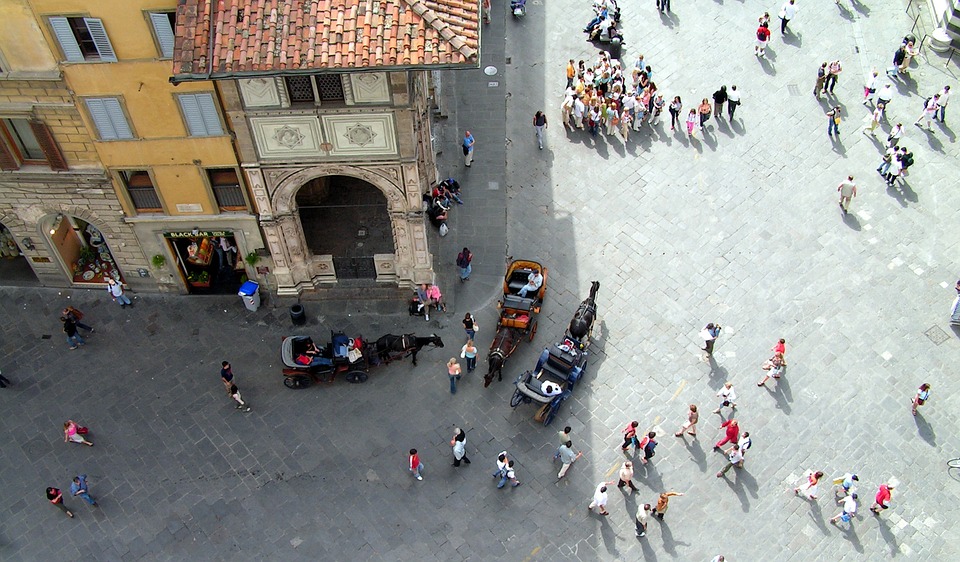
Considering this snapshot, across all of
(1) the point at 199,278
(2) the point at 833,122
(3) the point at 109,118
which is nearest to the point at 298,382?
(1) the point at 199,278

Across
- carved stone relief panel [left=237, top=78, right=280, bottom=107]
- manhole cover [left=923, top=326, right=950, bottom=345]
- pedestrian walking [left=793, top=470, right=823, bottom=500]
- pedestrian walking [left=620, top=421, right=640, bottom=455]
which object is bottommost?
pedestrian walking [left=793, top=470, right=823, bottom=500]

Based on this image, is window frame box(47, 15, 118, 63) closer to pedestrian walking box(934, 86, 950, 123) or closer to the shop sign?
the shop sign

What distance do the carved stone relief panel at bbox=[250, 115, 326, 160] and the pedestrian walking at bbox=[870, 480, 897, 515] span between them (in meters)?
19.1

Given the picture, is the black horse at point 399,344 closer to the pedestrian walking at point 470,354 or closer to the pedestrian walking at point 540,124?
the pedestrian walking at point 470,354

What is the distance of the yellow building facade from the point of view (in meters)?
25.4

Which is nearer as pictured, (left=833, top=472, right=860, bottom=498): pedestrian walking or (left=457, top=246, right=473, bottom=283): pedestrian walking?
(left=833, top=472, right=860, bottom=498): pedestrian walking

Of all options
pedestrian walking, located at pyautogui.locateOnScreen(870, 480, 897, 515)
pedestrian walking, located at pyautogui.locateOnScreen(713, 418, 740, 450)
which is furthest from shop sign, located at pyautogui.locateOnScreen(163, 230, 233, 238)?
pedestrian walking, located at pyautogui.locateOnScreen(870, 480, 897, 515)

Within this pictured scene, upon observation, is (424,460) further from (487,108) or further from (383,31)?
(487,108)

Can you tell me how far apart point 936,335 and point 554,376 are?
13255mm

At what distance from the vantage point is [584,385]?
29.9 metres

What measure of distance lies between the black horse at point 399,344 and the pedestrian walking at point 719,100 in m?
15.8

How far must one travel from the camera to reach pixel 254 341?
3148cm

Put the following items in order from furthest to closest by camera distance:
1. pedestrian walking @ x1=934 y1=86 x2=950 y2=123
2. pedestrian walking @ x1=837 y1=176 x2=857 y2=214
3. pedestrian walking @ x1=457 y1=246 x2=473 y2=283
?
pedestrian walking @ x1=934 y1=86 x2=950 y2=123, pedestrian walking @ x1=837 y1=176 x2=857 y2=214, pedestrian walking @ x1=457 y1=246 x2=473 y2=283

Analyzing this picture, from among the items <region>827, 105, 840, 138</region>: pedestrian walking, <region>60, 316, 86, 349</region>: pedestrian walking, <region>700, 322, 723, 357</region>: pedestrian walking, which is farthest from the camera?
<region>827, 105, 840, 138</region>: pedestrian walking
